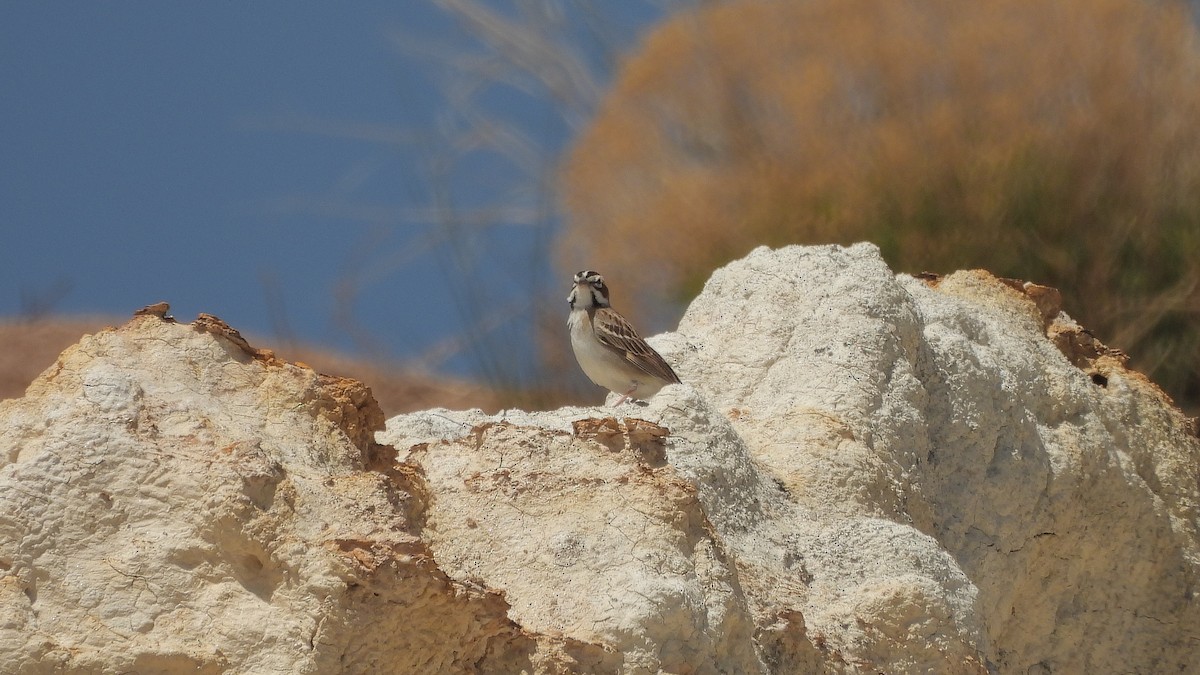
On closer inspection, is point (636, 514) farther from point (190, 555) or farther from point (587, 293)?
point (587, 293)

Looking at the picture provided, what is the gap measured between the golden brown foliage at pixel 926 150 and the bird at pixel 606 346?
3850mm

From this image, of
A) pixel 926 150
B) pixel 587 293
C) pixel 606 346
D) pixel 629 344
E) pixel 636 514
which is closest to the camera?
pixel 636 514

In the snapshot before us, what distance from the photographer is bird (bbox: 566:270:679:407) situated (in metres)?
5.91

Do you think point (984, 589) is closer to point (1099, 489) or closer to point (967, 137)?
point (1099, 489)

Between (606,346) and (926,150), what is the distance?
5.70 metres

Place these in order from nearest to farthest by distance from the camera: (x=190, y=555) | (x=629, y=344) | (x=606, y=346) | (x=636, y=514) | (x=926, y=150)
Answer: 1. (x=190, y=555)
2. (x=636, y=514)
3. (x=629, y=344)
4. (x=606, y=346)
5. (x=926, y=150)

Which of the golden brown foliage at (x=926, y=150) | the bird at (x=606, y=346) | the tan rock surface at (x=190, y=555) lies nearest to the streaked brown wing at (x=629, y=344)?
the bird at (x=606, y=346)

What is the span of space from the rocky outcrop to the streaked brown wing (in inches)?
4.5

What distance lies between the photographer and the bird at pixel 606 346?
5910mm

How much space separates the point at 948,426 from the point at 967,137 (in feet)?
23.9

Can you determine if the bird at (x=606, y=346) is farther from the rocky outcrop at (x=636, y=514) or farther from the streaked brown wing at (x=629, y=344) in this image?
the rocky outcrop at (x=636, y=514)

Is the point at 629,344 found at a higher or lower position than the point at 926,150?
lower

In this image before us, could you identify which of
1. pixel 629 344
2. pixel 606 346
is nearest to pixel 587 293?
pixel 606 346

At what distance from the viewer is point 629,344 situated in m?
5.98
